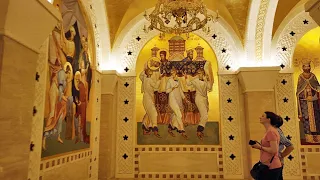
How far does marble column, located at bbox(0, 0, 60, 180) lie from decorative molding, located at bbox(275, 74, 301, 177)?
19.4ft

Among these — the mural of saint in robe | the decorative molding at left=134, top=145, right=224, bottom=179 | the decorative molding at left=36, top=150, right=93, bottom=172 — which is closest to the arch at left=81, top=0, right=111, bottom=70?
the decorative molding at left=36, top=150, right=93, bottom=172

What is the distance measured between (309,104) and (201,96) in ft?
9.21

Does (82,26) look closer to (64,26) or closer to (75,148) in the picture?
(64,26)

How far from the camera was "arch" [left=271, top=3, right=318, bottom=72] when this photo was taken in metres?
7.05

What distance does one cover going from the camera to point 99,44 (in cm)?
673

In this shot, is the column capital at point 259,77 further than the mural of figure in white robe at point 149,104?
No

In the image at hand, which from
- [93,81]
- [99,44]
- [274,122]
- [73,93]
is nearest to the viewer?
[274,122]

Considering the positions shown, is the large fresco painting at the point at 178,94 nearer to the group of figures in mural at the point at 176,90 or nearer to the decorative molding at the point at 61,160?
the group of figures in mural at the point at 176,90

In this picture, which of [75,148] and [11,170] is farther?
[75,148]

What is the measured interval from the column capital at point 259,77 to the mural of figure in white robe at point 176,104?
1.64 meters

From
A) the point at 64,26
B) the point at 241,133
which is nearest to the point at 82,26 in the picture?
the point at 64,26

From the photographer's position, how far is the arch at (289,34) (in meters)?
7.05

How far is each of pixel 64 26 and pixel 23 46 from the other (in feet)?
5.82

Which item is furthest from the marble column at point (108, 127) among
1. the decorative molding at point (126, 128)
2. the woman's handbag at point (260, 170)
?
the woman's handbag at point (260, 170)
